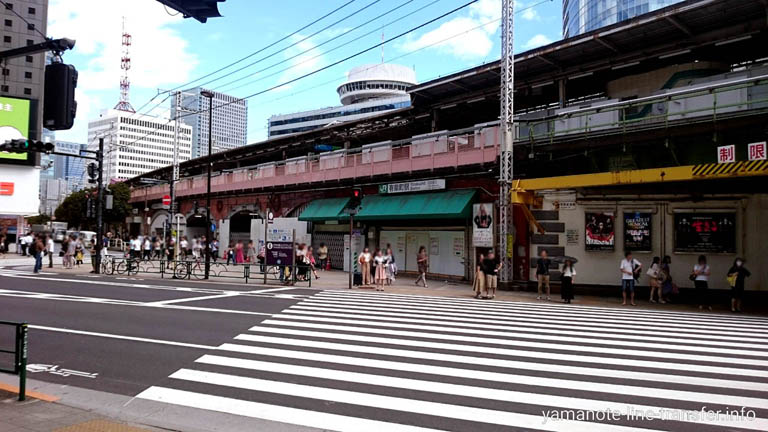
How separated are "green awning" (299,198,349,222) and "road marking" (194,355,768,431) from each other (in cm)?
2299

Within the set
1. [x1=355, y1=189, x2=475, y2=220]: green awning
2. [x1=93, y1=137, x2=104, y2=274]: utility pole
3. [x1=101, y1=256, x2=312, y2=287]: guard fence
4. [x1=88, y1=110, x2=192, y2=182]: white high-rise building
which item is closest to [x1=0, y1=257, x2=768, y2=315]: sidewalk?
[x1=101, y1=256, x2=312, y2=287]: guard fence

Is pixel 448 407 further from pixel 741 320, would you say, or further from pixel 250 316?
pixel 741 320

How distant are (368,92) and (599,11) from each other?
6093 centimetres

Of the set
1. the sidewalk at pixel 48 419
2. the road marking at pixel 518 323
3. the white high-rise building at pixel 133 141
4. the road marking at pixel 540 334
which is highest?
the white high-rise building at pixel 133 141

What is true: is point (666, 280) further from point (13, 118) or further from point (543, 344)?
point (13, 118)

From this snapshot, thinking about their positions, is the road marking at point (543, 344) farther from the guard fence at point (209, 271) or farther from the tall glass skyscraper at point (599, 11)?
the tall glass skyscraper at point (599, 11)

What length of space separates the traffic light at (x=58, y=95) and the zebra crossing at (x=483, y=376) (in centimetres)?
352

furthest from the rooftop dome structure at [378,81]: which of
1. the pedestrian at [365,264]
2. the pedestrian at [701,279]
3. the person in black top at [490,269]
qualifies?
the pedestrian at [701,279]

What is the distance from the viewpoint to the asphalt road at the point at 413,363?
5.86m

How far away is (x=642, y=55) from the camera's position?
22.5m

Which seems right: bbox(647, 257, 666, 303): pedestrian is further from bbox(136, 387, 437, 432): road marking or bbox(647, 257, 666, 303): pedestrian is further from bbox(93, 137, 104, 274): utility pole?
bbox(93, 137, 104, 274): utility pole

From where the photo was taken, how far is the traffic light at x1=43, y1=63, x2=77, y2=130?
600 cm

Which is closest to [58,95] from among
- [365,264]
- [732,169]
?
[732,169]

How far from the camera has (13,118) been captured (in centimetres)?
804
